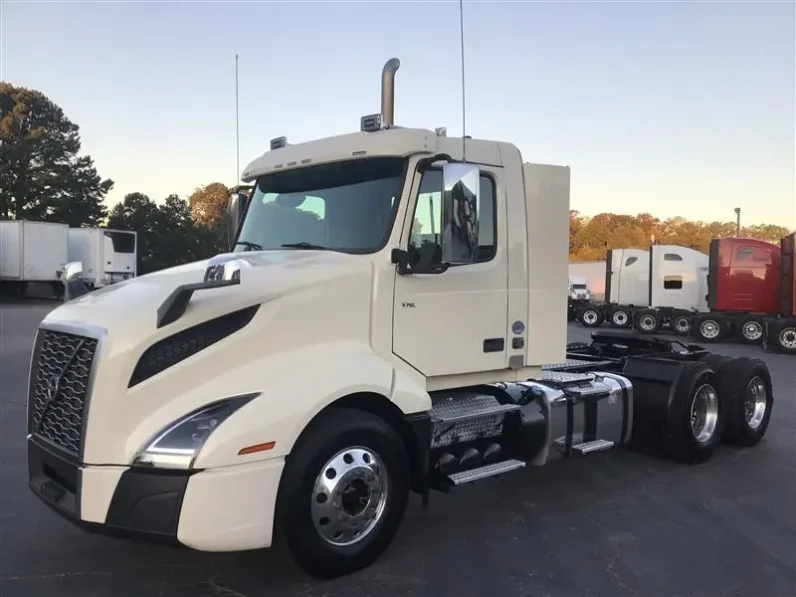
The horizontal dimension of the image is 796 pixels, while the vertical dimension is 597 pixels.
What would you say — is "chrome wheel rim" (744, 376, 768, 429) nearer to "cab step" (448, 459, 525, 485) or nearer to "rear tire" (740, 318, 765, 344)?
"cab step" (448, 459, 525, 485)

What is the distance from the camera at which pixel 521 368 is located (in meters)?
5.41

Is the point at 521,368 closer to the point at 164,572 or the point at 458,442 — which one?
the point at 458,442

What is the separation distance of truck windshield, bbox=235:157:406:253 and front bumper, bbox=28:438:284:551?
67.3 inches

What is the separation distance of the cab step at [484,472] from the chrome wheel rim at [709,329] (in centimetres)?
1967

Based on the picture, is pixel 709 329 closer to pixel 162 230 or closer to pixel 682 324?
pixel 682 324

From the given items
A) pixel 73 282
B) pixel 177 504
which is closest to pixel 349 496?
pixel 177 504

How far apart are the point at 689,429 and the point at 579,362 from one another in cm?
135

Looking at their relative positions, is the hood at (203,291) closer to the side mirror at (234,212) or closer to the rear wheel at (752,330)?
the side mirror at (234,212)

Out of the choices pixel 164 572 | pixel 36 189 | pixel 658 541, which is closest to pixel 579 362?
pixel 658 541

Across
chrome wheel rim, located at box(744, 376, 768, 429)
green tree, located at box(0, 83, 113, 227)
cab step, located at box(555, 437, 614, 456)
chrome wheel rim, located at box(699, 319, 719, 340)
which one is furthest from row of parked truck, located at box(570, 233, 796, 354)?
green tree, located at box(0, 83, 113, 227)

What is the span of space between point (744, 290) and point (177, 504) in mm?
22262

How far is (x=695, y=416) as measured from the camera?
7.19 m

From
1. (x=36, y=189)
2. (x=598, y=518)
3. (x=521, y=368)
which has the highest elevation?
(x=36, y=189)

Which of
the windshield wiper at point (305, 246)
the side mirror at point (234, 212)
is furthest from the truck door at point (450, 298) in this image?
the side mirror at point (234, 212)
